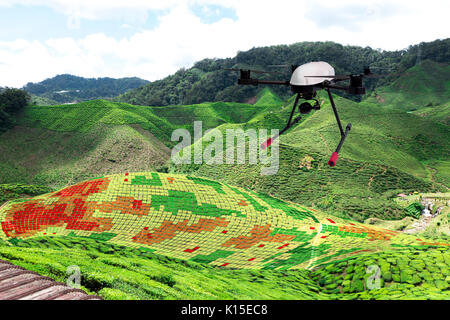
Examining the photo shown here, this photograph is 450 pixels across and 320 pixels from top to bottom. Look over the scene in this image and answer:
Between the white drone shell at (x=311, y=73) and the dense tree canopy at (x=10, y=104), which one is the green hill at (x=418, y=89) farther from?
the white drone shell at (x=311, y=73)

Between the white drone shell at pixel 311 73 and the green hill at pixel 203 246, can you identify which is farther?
the green hill at pixel 203 246

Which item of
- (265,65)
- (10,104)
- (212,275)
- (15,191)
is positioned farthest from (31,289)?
(265,65)

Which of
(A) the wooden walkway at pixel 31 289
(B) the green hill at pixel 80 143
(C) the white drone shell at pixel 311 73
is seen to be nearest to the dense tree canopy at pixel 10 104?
(B) the green hill at pixel 80 143

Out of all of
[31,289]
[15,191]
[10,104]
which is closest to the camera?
[31,289]

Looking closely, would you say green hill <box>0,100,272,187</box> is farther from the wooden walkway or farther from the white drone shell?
the white drone shell

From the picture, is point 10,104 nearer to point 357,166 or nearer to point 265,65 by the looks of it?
point 357,166

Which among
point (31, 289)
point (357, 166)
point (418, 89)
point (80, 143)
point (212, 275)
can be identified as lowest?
point (212, 275)
